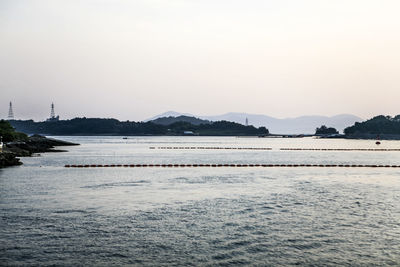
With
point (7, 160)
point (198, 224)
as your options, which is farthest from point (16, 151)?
point (198, 224)

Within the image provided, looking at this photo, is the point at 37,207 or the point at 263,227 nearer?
the point at 263,227

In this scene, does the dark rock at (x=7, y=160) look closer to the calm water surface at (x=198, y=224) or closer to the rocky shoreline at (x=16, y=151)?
the rocky shoreline at (x=16, y=151)

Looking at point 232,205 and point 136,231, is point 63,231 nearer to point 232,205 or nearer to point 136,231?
point 136,231

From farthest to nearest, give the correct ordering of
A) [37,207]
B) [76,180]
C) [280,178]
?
[280,178]
[76,180]
[37,207]

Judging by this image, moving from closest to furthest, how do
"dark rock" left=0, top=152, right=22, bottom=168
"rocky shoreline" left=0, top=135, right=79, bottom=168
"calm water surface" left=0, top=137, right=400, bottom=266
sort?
"calm water surface" left=0, top=137, right=400, bottom=266 < "dark rock" left=0, top=152, right=22, bottom=168 < "rocky shoreline" left=0, top=135, right=79, bottom=168

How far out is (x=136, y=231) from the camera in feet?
70.3

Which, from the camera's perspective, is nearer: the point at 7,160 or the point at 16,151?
the point at 7,160

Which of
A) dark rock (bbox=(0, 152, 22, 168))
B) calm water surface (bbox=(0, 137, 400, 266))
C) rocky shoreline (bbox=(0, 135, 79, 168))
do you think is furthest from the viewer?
rocky shoreline (bbox=(0, 135, 79, 168))

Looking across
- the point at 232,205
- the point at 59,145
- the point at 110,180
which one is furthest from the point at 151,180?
the point at 59,145

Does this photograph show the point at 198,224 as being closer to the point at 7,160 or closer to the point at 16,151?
the point at 7,160

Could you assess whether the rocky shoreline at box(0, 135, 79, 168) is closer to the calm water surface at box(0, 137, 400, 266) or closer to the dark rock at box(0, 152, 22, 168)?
the dark rock at box(0, 152, 22, 168)

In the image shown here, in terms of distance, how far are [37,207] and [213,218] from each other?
12353mm

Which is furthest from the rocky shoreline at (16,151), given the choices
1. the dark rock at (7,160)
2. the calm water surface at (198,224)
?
the calm water surface at (198,224)

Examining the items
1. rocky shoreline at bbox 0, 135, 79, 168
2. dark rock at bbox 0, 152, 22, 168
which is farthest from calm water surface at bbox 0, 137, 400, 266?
rocky shoreline at bbox 0, 135, 79, 168
